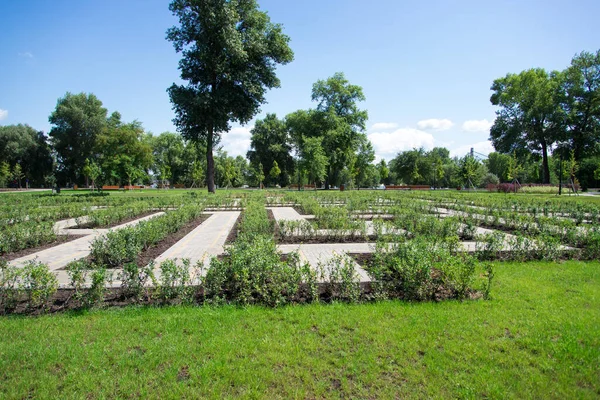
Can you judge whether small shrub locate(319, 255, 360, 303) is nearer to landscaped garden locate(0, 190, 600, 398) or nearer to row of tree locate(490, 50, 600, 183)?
landscaped garden locate(0, 190, 600, 398)

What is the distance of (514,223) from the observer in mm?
11094

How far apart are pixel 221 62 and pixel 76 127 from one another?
140 ft

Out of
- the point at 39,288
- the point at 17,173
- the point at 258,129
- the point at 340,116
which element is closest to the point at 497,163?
the point at 340,116

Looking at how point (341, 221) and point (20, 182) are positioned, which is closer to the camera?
point (341, 221)

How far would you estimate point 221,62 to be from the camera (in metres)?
27.7

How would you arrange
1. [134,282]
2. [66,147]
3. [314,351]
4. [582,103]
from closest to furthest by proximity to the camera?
[314,351], [134,282], [582,103], [66,147]

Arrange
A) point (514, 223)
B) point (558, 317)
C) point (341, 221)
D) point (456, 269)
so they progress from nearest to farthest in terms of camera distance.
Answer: point (558, 317), point (456, 269), point (341, 221), point (514, 223)

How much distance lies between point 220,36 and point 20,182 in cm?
6080

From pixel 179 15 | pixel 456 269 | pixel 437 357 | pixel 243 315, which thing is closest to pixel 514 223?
pixel 456 269

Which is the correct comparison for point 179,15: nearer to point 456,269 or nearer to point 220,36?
point 220,36

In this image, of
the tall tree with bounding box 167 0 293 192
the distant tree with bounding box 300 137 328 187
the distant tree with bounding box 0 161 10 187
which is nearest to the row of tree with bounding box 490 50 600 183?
the distant tree with bounding box 300 137 328 187

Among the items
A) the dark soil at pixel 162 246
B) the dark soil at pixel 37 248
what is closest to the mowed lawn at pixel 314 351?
the dark soil at pixel 162 246

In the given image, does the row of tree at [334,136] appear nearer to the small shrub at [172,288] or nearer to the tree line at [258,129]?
the tree line at [258,129]

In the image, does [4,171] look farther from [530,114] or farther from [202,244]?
[530,114]
